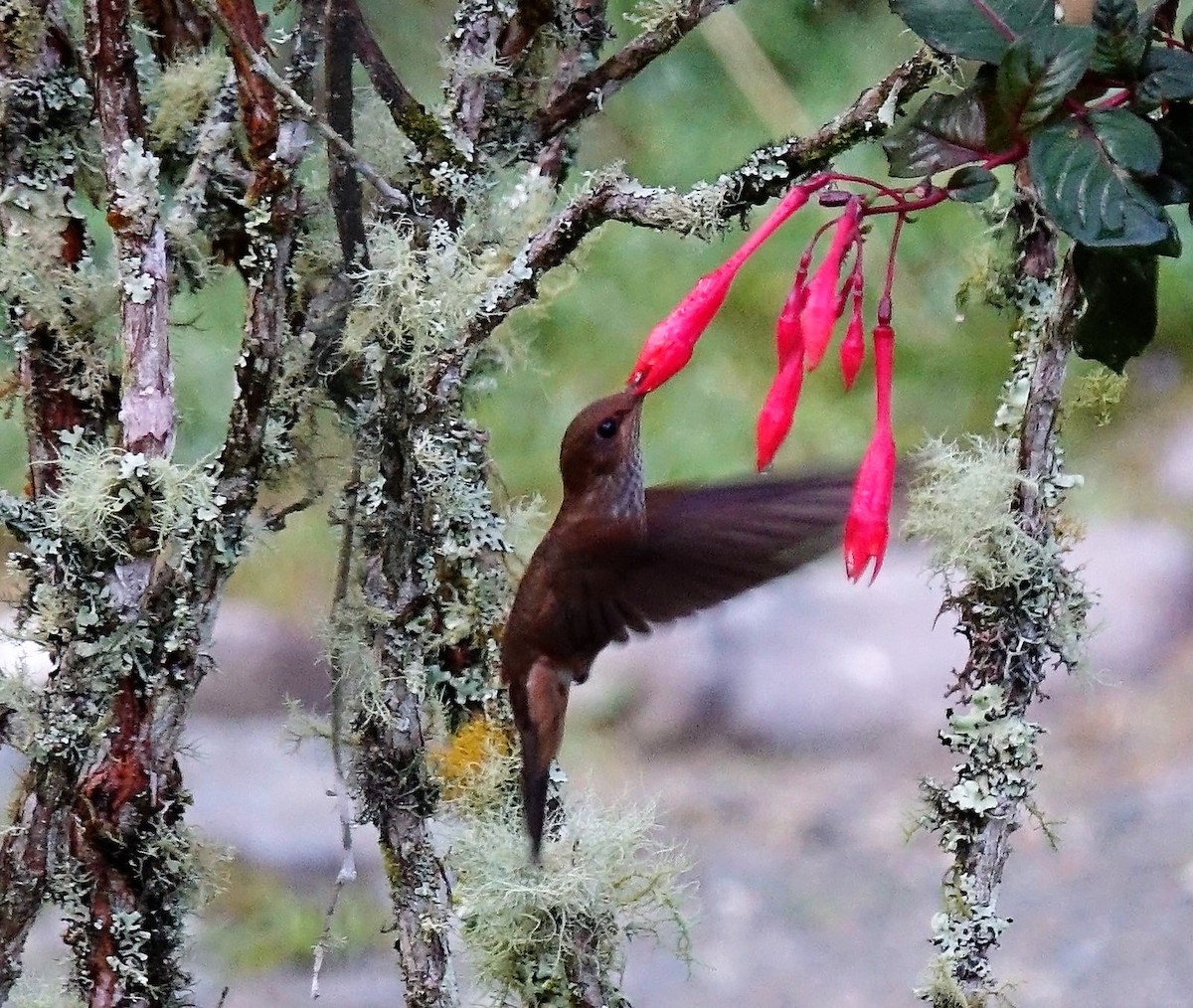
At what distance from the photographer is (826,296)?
0.49 meters

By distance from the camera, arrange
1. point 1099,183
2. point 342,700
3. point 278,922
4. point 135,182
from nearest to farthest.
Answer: point 1099,183 → point 135,182 → point 342,700 → point 278,922

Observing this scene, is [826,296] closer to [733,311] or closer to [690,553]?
[690,553]

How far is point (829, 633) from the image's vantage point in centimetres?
156

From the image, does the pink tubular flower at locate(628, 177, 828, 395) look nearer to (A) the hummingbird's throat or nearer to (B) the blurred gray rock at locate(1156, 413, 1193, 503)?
(A) the hummingbird's throat

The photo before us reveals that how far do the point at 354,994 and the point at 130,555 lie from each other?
663mm

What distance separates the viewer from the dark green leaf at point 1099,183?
0.46 metres

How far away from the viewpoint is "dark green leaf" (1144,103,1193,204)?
497 mm

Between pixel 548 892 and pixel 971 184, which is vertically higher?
pixel 971 184

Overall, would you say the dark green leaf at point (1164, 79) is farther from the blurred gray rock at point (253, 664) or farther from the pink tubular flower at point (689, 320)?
the blurred gray rock at point (253, 664)

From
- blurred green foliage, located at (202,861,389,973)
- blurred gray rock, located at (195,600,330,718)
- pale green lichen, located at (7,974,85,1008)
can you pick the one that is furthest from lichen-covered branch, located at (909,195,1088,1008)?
blurred gray rock, located at (195,600,330,718)

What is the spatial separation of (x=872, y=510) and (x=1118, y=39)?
20cm

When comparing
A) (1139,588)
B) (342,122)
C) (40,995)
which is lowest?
(40,995)

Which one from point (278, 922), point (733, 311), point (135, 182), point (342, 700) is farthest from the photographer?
point (733, 311)

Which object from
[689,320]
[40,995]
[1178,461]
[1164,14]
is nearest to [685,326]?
[689,320]
